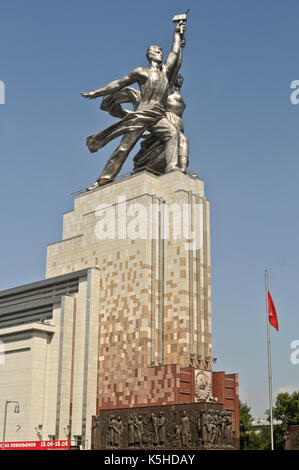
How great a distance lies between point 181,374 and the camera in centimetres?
4969

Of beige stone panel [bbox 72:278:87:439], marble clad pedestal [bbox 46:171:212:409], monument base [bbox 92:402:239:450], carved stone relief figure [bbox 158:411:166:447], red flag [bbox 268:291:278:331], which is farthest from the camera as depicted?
beige stone panel [bbox 72:278:87:439]

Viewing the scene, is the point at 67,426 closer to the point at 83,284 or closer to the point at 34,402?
the point at 34,402

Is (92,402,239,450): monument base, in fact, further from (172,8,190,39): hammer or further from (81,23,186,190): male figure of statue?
(172,8,190,39): hammer

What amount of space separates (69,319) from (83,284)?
3091 mm

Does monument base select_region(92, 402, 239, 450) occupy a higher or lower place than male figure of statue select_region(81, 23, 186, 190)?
lower

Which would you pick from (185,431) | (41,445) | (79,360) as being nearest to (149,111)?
(79,360)

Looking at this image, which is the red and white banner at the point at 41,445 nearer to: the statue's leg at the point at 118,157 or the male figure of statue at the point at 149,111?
the male figure of statue at the point at 149,111

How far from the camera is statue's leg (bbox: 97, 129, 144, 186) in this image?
59906mm

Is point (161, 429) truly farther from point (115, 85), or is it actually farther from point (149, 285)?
point (115, 85)

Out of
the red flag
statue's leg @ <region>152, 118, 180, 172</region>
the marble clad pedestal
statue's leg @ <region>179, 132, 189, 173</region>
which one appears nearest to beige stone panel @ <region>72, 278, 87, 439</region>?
the marble clad pedestal

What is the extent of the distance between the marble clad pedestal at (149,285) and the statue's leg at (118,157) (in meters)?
2.17

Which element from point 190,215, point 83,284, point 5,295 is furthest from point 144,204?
point 5,295

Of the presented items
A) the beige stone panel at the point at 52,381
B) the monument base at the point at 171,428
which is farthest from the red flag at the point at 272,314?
the beige stone panel at the point at 52,381

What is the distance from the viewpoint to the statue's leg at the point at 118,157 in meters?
59.9
